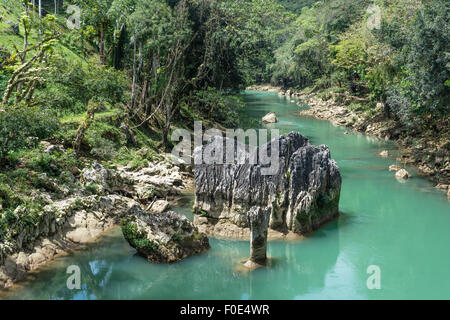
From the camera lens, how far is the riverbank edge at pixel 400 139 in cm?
2242

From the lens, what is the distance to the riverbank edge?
73.6 ft

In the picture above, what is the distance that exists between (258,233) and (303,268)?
2.13 metres

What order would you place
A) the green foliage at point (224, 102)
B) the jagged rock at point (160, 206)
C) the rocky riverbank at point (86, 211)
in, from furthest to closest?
the green foliage at point (224, 102) < the jagged rock at point (160, 206) < the rocky riverbank at point (86, 211)

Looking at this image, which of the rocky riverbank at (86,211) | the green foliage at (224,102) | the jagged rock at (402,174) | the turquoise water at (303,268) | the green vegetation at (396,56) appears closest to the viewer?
the turquoise water at (303,268)

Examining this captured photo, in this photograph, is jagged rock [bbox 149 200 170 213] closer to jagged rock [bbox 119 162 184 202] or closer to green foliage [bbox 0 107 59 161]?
jagged rock [bbox 119 162 184 202]

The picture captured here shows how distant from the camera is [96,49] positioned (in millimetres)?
34781

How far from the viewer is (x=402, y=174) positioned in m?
22.8

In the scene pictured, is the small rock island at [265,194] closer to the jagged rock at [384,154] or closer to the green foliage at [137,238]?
the green foliage at [137,238]

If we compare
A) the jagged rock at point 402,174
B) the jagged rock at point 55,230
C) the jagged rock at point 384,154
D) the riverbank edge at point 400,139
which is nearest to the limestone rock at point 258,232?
the jagged rock at point 55,230

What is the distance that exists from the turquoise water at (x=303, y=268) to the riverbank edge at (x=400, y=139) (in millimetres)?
4068

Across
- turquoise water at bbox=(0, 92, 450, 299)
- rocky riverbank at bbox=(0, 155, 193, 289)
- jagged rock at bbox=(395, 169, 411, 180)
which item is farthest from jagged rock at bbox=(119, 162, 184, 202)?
jagged rock at bbox=(395, 169, 411, 180)

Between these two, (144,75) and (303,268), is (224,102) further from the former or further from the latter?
(303,268)

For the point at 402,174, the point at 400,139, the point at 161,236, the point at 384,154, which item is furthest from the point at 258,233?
the point at 400,139
